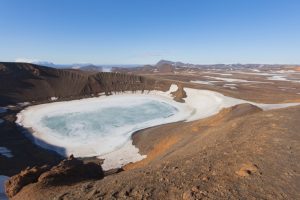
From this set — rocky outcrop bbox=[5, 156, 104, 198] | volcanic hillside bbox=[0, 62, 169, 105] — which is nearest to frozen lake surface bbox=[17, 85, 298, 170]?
volcanic hillside bbox=[0, 62, 169, 105]

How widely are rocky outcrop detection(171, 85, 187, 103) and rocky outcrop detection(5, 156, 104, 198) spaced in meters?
41.5

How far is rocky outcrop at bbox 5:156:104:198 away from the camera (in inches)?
431

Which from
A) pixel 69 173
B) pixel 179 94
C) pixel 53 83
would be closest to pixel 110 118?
pixel 179 94

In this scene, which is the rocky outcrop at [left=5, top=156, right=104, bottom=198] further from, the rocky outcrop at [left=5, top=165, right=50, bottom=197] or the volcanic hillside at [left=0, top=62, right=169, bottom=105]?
the volcanic hillside at [left=0, top=62, right=169, bottom=105]

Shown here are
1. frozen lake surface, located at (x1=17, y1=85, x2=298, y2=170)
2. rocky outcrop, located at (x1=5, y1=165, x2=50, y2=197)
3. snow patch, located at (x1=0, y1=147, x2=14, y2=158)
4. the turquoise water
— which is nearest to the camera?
rocky outcrop, located at (x1=5, y1=165, x2=50, y2=197)

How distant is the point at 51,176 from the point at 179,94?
47391mm

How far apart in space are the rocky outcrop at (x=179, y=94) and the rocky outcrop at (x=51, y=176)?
41.5 metres

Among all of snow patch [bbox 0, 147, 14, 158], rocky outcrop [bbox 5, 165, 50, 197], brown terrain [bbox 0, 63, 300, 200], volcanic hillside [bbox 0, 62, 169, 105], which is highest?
brown terrain [bbox 0, 63, 300, 200]

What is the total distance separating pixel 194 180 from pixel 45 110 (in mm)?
41163

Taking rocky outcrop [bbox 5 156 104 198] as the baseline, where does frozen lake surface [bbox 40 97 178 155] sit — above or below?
below

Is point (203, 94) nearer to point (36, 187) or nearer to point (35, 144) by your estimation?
point (35, 144)

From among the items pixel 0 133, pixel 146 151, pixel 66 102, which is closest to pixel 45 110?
pixel 66 102

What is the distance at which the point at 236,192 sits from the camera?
322 inches

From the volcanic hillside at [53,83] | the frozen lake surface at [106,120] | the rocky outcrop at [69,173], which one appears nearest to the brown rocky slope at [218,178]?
the rocky outcrop at [69,173]
